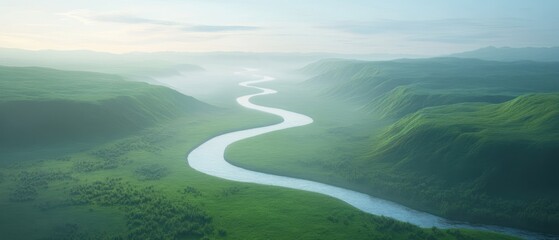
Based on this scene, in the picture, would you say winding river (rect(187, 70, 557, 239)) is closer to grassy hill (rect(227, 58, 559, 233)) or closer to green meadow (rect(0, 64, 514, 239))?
grassy hill (rect(227, 58, 559, 233))

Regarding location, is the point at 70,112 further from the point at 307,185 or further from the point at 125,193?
the point at 307,185

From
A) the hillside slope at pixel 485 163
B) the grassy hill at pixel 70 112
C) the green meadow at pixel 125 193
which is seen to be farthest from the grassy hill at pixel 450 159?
the grassy hill at pixel 70 112

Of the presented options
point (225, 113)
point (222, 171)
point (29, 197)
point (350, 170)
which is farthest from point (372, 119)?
point (29, 197)

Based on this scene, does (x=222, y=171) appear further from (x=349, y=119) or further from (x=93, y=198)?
(x=349, y=119)

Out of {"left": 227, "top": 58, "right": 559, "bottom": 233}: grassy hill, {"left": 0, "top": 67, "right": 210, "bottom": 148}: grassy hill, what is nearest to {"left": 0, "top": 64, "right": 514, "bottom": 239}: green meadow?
{"left": 0, "top": 67, "right": 210, "bottom": 148}: grassy hill

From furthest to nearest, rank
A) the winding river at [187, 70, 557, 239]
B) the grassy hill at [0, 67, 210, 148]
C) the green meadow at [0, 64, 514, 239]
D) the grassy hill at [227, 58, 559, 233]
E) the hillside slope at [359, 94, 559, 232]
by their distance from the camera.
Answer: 1. the grassy hill at [0, 67, 210, 148]
2. the grassy hill at [227, 58, 559, 233]
3. the hillside slope at [359, 94, 559, 232]
4. the winding river at [187, 70, 557, 239]
5. the green meadow at [0, 64, 514, 239]

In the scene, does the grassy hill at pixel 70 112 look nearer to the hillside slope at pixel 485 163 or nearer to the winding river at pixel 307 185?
the winding river at pixel 307 185

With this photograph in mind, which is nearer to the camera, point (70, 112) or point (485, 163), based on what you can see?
point (485, 163)

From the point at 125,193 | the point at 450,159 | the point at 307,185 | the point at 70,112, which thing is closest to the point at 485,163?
the point at 450,159
